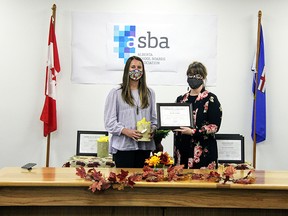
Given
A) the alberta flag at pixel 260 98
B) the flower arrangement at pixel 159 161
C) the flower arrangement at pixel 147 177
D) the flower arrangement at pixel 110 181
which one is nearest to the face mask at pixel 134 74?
the flower arrangement at pixel 159 161

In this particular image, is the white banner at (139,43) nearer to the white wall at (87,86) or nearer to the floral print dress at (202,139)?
the white wall at (87,86)

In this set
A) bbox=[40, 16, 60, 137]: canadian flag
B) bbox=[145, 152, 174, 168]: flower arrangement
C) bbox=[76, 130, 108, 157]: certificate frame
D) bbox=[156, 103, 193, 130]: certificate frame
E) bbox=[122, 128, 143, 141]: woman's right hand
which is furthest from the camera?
bbox=[40, 16, 60, 137]: canadian flag

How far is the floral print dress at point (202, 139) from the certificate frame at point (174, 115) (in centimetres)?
7

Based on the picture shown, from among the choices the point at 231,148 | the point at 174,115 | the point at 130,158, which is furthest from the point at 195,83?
the point at 231,148

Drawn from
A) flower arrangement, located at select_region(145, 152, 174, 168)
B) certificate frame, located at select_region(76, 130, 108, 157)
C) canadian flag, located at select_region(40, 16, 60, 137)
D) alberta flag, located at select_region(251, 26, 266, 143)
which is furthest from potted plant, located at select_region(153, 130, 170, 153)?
alberta flag, located at select_region(251, 26, 266, 143)

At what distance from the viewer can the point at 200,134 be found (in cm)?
314

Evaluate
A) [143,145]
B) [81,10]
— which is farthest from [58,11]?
[143,145]

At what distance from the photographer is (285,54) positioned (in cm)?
496

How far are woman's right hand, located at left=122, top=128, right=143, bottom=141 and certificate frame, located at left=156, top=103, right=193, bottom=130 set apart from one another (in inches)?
7.2

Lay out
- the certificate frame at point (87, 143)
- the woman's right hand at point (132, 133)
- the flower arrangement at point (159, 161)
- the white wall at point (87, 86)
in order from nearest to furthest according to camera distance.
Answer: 1. the flower arrangement at point (159, 161)
2. the woman's right hand at point (132, 133)
3. the certificate frame at point (87, 143)
4. the white wall at point (87, 86)

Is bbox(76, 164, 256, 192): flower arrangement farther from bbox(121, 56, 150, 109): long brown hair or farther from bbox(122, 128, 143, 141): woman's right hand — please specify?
bbox(121, 56, 150, 109): long brown hair

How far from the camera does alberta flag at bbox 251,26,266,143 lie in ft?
15.9

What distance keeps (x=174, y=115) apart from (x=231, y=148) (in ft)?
3.79

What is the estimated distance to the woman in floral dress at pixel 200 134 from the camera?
3166 millimetres
